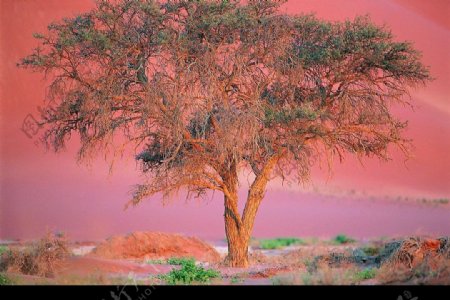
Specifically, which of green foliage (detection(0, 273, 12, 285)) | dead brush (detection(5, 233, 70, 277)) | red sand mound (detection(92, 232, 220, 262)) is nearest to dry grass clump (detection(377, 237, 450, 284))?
dead brush (detection(5, 233, 70, 277))

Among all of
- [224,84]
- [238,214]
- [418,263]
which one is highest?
[224,84]

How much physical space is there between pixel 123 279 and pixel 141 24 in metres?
7.73

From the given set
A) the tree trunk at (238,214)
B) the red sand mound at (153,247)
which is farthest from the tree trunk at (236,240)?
the red sand mound at (153,247)

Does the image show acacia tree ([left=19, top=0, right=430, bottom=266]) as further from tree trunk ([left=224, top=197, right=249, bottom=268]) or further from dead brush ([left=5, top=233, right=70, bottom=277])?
dead brush ([left=5, top=233, right=70, bottom=277])

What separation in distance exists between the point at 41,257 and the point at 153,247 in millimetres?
9591

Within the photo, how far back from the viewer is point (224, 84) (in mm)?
19703

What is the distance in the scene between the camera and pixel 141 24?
64.7 ft

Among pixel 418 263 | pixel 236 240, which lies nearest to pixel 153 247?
pixel 236 240

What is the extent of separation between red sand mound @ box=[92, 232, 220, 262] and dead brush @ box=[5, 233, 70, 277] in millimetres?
7231

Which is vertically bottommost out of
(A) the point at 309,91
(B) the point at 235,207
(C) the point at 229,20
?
(B) the point at 235,207

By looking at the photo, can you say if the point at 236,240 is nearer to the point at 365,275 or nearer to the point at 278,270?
the point at 278,270
